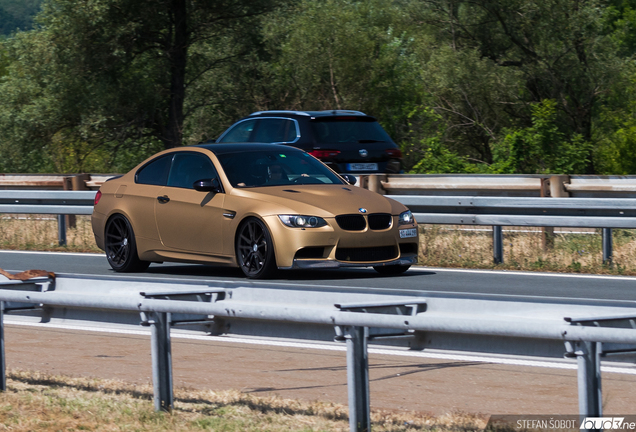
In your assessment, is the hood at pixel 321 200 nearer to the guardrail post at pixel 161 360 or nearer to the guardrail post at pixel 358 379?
the guardrail post at pixel 161 360

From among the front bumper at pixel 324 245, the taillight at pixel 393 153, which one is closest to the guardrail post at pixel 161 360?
the front bumper at pixel 324 245

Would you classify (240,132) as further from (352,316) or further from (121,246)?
(352,316)

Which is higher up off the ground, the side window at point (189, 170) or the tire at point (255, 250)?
the side window at point (189, 170)

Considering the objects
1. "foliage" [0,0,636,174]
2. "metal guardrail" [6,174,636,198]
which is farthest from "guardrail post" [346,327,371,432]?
"foliage" [0,0,636,174]

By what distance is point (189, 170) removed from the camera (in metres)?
11.3

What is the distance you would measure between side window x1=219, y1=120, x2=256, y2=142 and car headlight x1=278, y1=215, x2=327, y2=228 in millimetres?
7424

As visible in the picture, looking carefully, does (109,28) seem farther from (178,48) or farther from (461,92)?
(461,92)

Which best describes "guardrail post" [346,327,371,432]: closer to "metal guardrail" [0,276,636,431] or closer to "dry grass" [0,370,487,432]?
"metal guardrail" [0,276,636,431]

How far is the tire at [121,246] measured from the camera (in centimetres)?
1155

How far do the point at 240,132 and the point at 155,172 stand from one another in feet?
19.4

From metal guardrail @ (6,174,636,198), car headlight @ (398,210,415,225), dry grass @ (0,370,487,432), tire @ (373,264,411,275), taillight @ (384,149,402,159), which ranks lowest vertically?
dry grass @ (0,370,487,432)

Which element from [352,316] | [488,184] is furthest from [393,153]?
[352,316]

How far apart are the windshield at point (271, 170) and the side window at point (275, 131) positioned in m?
4.83

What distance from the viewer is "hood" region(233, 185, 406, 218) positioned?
10133 millimetres
